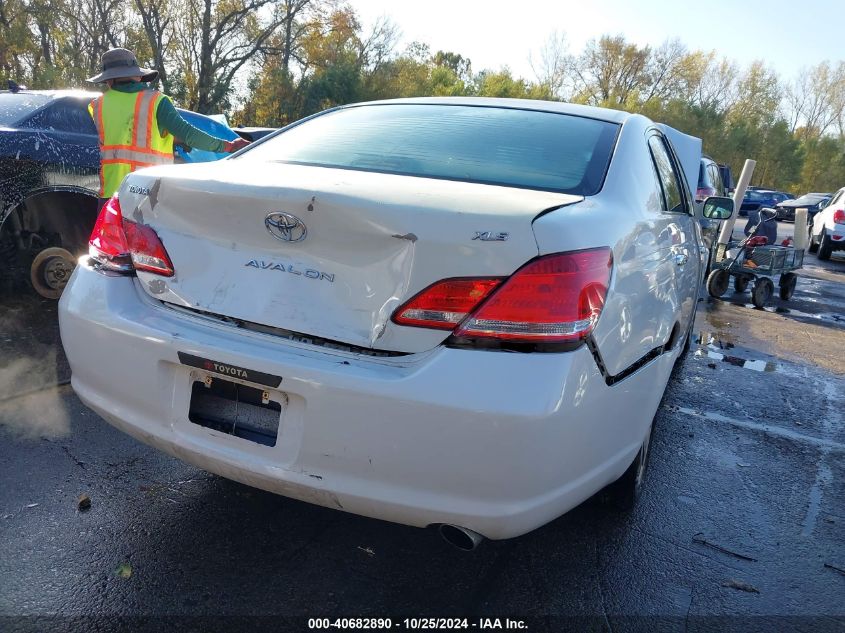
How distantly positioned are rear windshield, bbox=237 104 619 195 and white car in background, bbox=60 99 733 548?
0.04 meters

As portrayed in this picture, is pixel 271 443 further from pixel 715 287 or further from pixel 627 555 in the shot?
pixel 715 287

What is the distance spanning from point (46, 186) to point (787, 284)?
8.81 metres

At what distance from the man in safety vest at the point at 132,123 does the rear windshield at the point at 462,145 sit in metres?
1.71

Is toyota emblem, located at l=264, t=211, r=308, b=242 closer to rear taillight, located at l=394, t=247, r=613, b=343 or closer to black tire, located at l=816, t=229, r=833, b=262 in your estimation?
rear taillight, located at l=394, t=247, r=613, b=343

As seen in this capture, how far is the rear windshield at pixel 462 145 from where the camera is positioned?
229 centimetres

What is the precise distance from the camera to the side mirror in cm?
431

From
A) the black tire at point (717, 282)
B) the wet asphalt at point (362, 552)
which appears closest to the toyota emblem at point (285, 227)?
the wet asphalt at point (362, 552)

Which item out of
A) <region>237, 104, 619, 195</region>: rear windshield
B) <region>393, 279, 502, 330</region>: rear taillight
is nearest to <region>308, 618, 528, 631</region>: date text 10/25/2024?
<region>393, 279, 502, 330</region>: rear taillight

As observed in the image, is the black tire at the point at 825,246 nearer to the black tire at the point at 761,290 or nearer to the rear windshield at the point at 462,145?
the black tire at the point at 761,290

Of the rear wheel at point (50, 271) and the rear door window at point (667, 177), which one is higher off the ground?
the rear door window at point (667, 177)

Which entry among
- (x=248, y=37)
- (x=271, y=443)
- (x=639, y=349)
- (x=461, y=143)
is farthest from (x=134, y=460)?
(x=248, y=37)

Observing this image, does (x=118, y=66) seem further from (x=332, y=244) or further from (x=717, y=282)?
(x=717, y=282)

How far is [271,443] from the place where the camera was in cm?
186

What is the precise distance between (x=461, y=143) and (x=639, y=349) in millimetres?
1023
